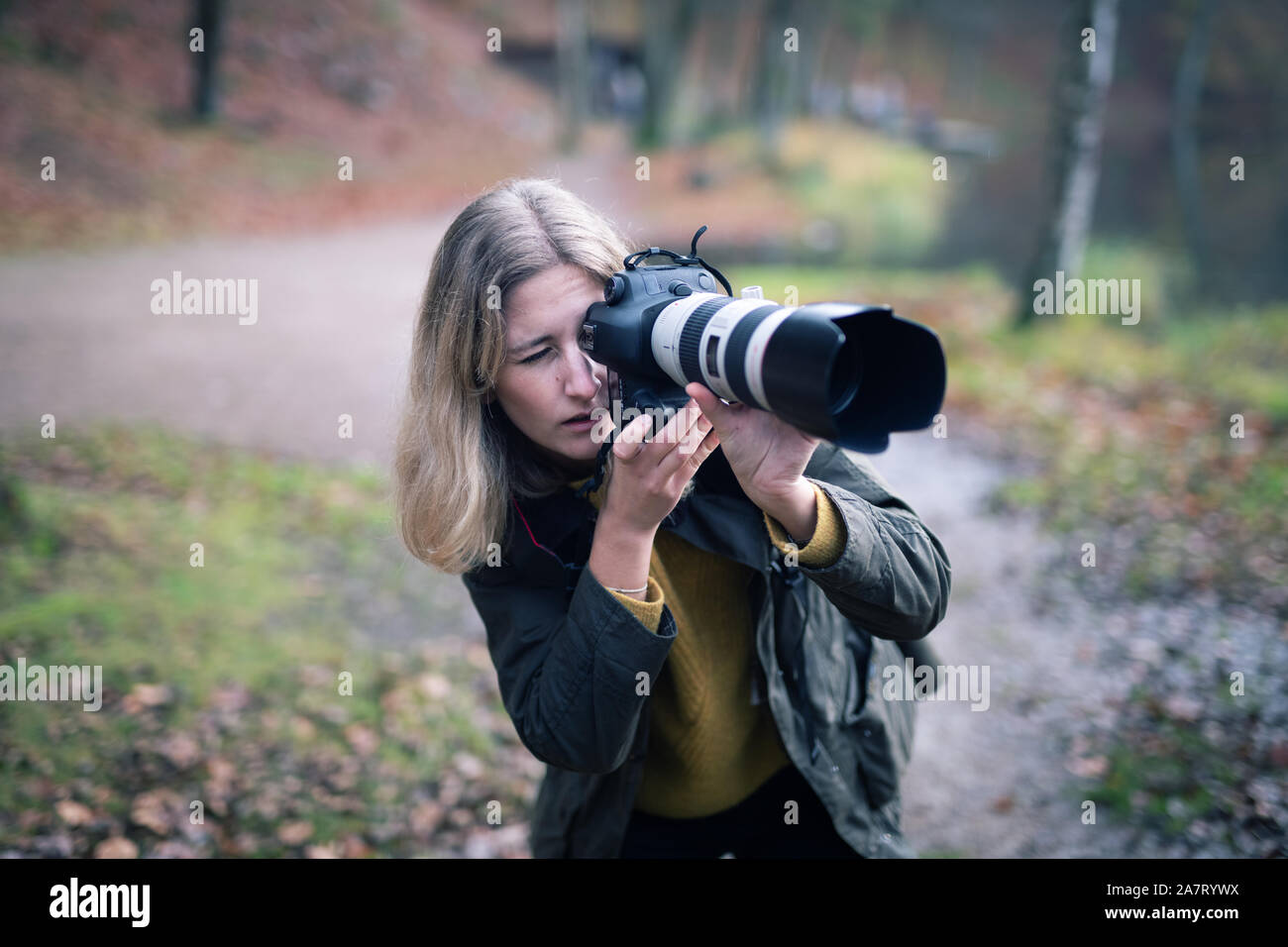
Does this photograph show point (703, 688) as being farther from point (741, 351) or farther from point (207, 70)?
point (207, 70)

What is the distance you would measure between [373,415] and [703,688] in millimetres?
5593

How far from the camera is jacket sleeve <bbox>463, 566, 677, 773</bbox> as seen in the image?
1.45 metres

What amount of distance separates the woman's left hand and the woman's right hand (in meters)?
0.04

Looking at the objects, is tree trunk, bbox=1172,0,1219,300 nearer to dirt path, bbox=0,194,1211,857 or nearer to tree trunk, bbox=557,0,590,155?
dirt path, bbox=0,194,1211,857

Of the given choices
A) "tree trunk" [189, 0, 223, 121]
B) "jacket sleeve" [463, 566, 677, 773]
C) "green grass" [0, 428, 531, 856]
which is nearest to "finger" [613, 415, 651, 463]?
"jacket sleeve" [463, 566, 677, 773]

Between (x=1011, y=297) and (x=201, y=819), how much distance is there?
893 cm

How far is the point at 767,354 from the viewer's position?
1.22 m

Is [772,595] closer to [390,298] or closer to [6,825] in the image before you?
[6,825]

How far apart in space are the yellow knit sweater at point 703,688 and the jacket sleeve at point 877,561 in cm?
26

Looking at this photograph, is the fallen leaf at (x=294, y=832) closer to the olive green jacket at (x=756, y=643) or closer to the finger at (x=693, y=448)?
the olive green jacket at (x=756, y=643)

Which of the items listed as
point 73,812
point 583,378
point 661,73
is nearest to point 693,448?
point 583,378

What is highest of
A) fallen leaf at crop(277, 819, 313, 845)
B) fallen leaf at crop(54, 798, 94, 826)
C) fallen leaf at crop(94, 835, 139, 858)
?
fallen leaf at crop(54, 798, 94, 826)

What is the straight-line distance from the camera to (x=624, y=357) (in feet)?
4.85

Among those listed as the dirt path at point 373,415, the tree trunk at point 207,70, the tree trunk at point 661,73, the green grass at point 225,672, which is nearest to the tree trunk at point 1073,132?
the dirt path at point 373,415
